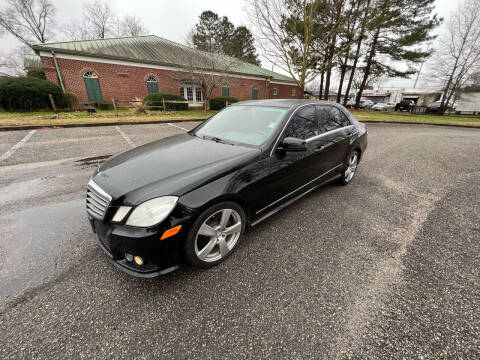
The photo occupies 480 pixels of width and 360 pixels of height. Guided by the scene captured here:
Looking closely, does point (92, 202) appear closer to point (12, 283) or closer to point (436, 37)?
point (12, 283)

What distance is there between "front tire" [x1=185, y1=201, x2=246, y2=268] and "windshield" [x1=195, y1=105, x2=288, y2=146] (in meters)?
0.84

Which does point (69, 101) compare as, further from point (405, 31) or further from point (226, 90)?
point (405, 31)

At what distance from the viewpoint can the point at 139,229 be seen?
61.9 inches

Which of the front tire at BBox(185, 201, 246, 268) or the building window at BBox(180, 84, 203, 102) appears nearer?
the front tire at BBox(185, 201, 246, 268)

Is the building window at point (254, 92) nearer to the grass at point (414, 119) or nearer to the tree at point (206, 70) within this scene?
the tree at point (206, 70)

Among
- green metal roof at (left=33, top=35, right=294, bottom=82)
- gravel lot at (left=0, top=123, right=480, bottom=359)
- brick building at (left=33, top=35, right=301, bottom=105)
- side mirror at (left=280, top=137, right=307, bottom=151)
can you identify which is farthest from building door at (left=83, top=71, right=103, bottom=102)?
side mirror at (left=280, top=137, right=307, bottom=151)

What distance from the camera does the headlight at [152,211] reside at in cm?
159

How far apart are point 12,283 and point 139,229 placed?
1290mm

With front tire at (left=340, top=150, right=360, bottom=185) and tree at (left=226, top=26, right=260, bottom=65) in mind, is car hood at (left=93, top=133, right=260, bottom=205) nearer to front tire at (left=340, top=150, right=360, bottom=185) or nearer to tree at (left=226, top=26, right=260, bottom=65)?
front tire at (left=340, top=150, right=360, bottom=185)

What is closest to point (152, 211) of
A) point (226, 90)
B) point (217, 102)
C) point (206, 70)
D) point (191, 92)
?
point (206, 70)

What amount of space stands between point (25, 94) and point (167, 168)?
618 inches

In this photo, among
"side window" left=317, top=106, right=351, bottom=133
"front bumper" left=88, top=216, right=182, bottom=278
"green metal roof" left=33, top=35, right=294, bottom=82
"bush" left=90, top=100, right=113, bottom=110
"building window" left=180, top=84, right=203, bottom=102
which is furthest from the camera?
"building window" left=180, top=84, right=203, bottom=102

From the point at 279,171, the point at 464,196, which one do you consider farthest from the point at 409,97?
the point at 279,171

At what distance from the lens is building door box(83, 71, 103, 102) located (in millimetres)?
16688
